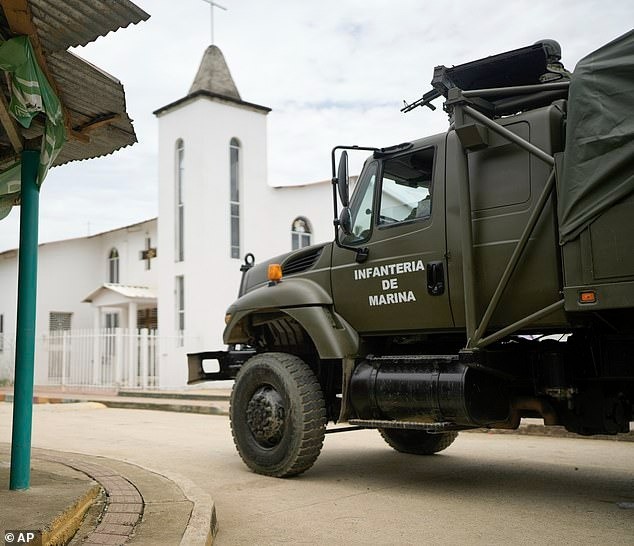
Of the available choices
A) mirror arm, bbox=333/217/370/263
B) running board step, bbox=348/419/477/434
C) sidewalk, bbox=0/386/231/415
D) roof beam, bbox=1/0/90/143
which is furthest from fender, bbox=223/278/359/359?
sidewalk, bbox=0/386/231/415

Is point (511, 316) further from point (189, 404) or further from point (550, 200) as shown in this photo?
point (189, 404)

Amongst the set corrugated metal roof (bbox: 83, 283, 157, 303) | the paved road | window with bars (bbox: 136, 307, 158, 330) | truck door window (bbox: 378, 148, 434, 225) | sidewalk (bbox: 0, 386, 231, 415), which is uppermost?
corrugated metal roof (bbox: 83, 283, 157, 303)

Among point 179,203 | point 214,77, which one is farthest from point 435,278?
point 214,77

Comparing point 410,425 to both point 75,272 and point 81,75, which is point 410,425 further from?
point 75,272

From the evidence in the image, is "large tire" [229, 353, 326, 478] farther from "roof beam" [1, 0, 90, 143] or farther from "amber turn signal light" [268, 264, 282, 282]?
"roof beam" [1, 0, 90, 143]

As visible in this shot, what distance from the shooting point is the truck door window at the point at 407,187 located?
6383 millimetres

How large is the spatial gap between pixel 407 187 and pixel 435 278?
99 cm

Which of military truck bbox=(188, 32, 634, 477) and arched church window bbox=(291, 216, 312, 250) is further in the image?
arched church window bbox=(291, 216, 312, 250)

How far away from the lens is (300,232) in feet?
81.6

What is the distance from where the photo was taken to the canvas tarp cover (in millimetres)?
4766

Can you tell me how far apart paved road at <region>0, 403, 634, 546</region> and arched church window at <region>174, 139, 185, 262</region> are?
12.3m

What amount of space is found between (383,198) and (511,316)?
1752 millimetres

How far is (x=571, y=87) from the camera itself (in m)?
5.06

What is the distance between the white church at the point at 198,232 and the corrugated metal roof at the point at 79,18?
17352 mm
